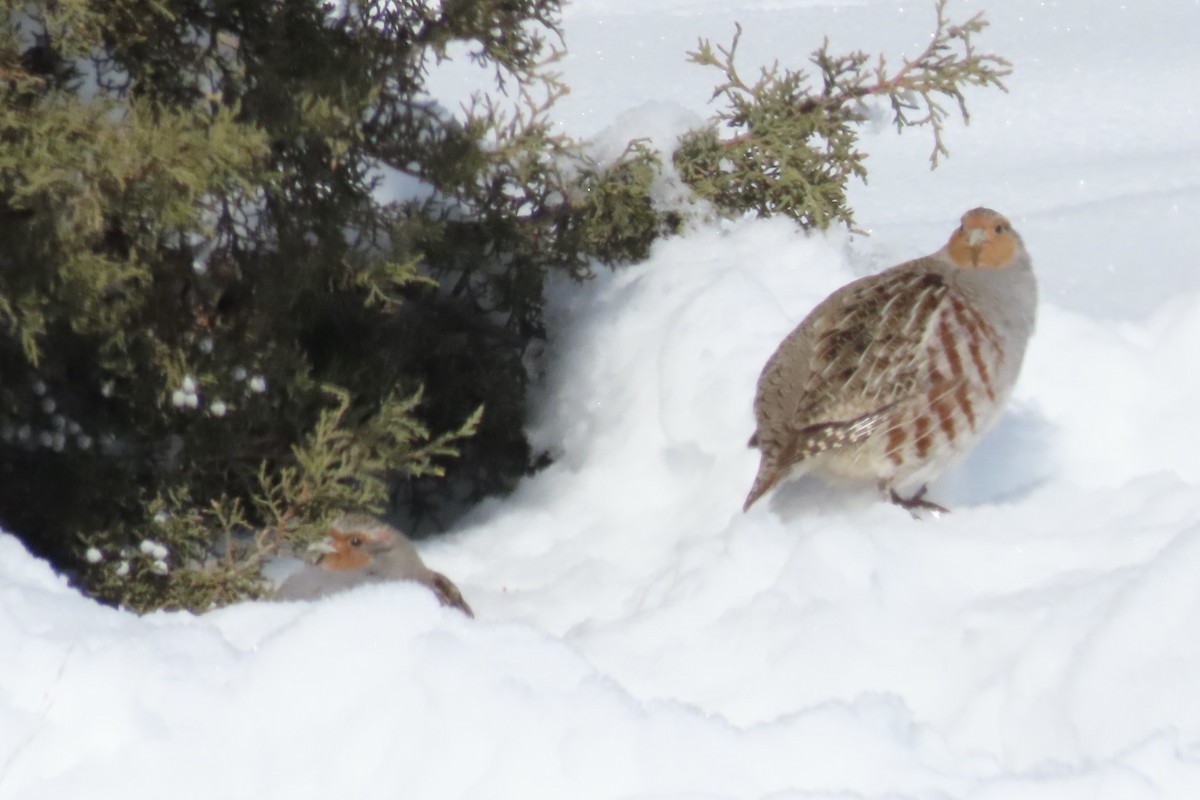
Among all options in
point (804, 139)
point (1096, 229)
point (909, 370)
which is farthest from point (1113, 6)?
point (909, 370)

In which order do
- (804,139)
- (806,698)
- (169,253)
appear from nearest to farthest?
(806,698)
(169,253)
(804,139)

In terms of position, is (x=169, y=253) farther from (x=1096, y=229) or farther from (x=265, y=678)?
(x=1096, y=229)

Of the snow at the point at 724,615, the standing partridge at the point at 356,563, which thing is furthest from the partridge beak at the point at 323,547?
the snow at the point at 724,615

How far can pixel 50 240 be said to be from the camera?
3029 mm

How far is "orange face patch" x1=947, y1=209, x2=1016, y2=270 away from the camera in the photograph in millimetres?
3803

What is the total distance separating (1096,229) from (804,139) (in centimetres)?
156

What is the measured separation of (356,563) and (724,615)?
38.1 inches

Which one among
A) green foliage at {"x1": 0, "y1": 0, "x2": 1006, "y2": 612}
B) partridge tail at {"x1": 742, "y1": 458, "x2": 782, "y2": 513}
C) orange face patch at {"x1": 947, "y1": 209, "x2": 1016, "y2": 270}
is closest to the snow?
partridge tail at {"x1": 742, "y1": 458, "x2": 782, "y2": 513}

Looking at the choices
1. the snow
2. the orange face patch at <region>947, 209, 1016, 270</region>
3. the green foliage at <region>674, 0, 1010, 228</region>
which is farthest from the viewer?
the green foliage at <region>674, 0, 1010, 228</region>

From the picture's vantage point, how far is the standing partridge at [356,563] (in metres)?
3.58

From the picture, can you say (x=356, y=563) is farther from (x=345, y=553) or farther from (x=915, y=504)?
(x=915, y=504)

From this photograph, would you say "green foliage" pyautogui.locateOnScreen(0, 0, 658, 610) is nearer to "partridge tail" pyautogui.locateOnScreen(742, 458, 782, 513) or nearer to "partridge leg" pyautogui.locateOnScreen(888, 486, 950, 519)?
"partridge tail" pyautogui.locateOnScreen(742, 458, 782, 513)

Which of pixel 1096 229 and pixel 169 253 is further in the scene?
pixel 1096 229

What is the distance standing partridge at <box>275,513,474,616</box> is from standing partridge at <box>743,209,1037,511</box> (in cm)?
77
